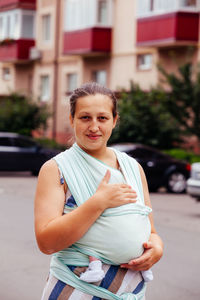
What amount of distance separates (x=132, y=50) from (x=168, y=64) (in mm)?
3152

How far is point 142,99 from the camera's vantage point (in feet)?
79.4

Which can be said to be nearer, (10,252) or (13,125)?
(10,252)

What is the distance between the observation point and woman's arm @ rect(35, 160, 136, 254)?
2436 mm

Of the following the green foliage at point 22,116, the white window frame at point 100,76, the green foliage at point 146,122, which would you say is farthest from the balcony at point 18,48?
the green foliage at point 146,122

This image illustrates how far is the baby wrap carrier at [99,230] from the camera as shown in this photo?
8.21ft

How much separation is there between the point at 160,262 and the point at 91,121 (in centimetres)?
584

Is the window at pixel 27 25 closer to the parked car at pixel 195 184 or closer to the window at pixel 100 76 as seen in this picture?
the window at pixel 100 76

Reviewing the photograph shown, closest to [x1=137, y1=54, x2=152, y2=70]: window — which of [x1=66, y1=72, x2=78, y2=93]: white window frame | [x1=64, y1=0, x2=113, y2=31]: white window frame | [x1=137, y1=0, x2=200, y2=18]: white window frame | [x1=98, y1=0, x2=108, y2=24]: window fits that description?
[x1=137, y1=0, x2=200, y2=18]: white window frame

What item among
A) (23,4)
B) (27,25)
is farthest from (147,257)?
(27,25)

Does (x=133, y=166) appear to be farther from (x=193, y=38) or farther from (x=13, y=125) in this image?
(x=13, y=125)

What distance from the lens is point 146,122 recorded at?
2403 cm

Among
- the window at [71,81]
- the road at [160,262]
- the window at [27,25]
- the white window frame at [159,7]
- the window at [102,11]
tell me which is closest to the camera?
the road at [160,262]

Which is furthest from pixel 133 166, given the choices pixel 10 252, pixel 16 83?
pixel 16 83

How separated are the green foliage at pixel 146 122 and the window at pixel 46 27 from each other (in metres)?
14.1
